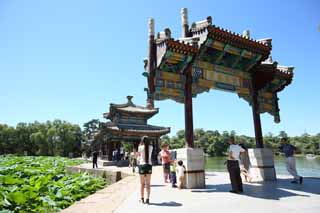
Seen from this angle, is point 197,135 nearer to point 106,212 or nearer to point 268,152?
point 268,152

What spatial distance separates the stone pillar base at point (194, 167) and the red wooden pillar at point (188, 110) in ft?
0.89

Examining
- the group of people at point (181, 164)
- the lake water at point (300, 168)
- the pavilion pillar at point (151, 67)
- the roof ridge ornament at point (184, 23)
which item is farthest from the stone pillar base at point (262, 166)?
the lake water at point (300, 168)

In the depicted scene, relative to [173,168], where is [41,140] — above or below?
above

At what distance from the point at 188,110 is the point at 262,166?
11.8 feet

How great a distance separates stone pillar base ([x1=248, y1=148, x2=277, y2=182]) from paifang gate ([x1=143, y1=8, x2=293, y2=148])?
15.3 inches

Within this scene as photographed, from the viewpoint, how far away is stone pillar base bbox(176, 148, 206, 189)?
678 cm

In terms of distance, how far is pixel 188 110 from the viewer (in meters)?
7.35

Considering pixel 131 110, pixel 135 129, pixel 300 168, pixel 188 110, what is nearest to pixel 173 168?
pixel 188 110

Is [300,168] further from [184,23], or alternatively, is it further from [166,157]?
[184,23]

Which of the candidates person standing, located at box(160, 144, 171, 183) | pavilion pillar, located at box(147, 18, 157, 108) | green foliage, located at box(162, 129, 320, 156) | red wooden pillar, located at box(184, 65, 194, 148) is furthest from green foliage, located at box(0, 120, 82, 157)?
red wooden pillar, located at box(184, 65, 194, 148)

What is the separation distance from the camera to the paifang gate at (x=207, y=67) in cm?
727

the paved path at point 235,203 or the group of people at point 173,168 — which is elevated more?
the group of people at point 173,168

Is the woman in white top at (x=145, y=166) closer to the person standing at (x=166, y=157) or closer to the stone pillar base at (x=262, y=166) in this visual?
the person standing at (x=166, y=157)

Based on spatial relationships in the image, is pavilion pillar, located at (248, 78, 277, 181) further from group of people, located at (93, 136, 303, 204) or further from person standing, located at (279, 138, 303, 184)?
person standing, located at (279, 138, 303, 184)
